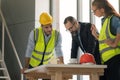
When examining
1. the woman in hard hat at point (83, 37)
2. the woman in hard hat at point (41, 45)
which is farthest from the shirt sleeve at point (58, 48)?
the woman in hard hat at point (83, 37)

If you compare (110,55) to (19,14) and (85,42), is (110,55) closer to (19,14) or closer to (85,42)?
(85,42)

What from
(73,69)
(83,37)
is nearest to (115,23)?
(73,69)

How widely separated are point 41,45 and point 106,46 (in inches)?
61.3

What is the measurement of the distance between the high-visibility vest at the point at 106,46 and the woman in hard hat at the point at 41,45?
131 centimetres

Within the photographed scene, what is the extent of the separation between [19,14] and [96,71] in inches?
157

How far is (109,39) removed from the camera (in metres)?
3.07

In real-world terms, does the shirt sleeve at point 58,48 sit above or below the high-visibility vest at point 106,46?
below

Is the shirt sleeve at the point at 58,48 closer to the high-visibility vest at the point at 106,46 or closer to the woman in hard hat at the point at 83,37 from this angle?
the woman in hard hat at the point at 83,37

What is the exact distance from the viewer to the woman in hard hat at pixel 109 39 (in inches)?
120

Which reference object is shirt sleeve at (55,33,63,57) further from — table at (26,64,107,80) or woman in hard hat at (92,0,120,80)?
table at (26,64,107,80)

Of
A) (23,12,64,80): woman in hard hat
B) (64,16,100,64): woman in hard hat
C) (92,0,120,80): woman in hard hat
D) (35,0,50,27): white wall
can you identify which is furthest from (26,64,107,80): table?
(35,0,50,27): white wall

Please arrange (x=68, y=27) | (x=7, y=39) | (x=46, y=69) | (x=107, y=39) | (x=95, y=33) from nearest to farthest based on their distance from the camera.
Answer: (x=46, y=69)
(x=107, y=39)
(x=95, y=33)
(x=68, y=27)
(x=7, y=39)

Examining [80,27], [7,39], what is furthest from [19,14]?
[80,27]

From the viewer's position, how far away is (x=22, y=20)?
6.57 meters
